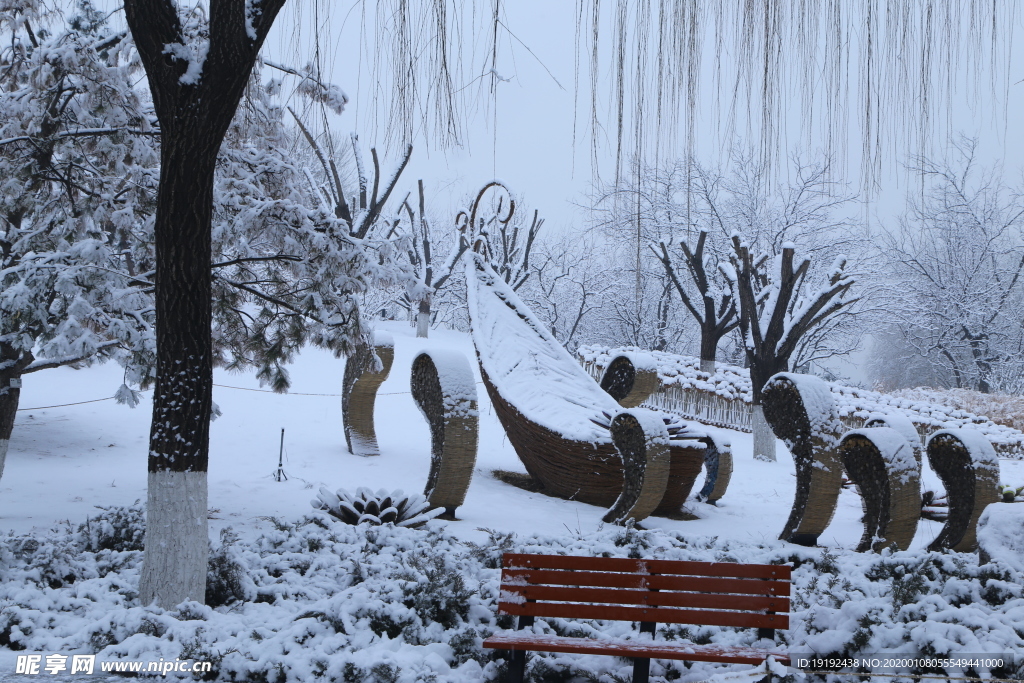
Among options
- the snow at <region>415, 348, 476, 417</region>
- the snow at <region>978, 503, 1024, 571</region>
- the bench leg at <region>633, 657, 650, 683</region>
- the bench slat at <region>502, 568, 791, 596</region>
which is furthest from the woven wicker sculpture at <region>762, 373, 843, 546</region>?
the bench leg at <region>633, 657, 650, 683</region>

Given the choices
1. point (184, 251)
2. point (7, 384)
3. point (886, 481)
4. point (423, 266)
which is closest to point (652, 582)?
point (184, 251)

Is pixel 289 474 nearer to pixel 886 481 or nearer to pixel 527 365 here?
pixel 527 365

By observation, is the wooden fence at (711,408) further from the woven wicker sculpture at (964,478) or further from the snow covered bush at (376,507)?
the snow covered bush at (376,507)

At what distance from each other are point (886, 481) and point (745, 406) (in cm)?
1031

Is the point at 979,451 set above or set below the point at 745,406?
above

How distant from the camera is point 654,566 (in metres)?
3.26

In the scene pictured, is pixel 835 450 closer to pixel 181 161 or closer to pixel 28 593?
pixel 181 161

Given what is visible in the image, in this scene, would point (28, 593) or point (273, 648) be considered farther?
point (28, 593)

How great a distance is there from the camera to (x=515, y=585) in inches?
126

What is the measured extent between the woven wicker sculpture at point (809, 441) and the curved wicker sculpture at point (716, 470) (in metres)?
1.79

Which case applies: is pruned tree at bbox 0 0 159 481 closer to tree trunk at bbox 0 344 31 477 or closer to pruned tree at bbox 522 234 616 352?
tree trunk at bbox 0 344 31 477

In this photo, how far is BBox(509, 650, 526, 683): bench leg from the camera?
2977 millimetres

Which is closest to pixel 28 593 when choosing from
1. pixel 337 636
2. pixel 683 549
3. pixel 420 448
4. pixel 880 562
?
pixel 337 636

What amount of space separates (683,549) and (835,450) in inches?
55.3
